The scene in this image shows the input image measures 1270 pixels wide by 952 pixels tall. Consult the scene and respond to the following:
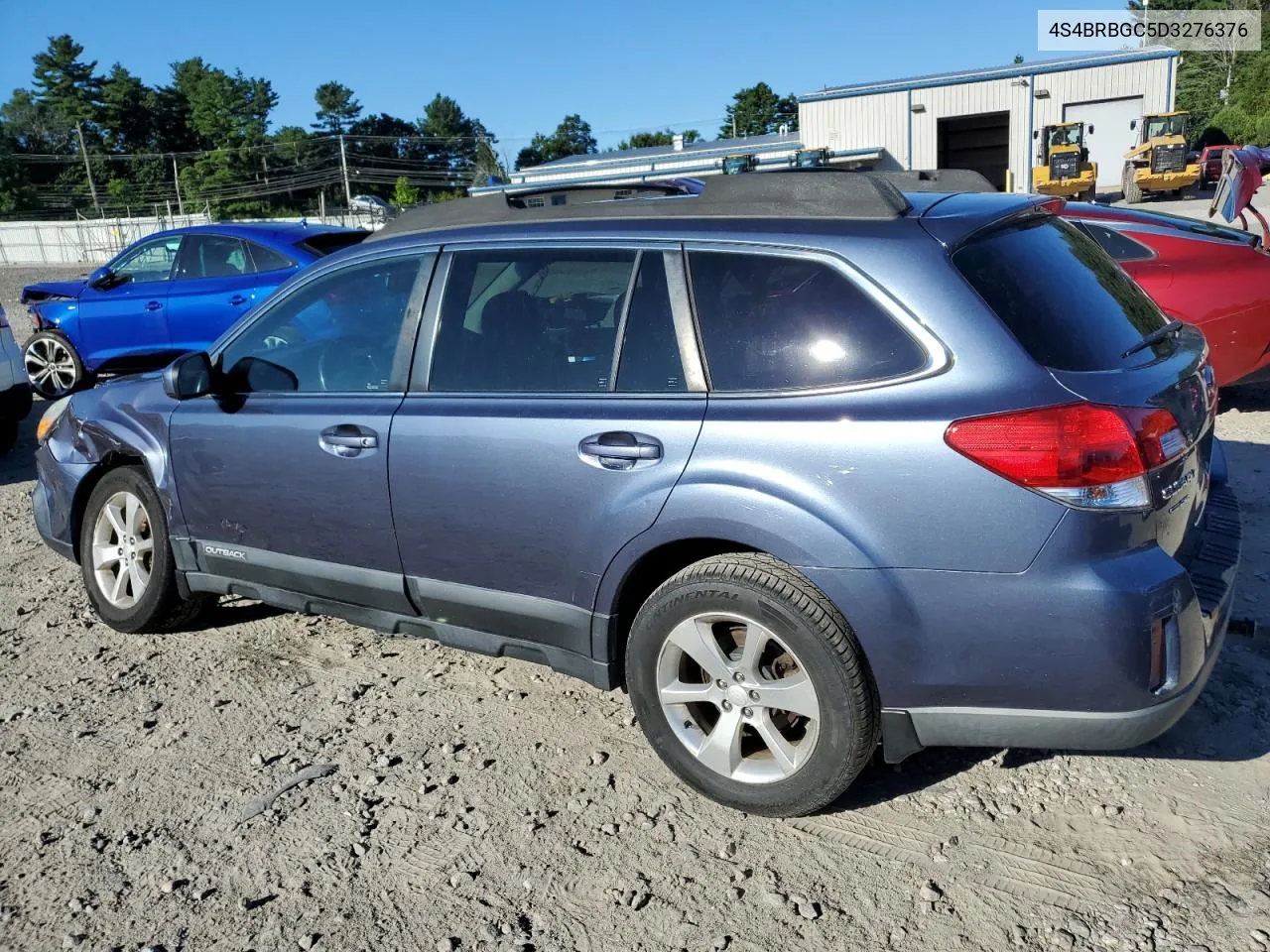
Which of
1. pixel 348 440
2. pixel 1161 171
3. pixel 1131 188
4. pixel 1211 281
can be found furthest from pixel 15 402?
pixel 1161 171

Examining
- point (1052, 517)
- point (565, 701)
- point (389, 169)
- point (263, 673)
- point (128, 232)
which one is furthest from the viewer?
point (389, 169)

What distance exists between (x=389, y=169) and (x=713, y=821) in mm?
101565

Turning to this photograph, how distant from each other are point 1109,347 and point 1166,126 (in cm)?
3912

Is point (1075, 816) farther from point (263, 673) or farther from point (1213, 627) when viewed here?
point (263, 673)

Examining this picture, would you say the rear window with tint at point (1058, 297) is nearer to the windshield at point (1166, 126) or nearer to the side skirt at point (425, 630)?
the side skirt at point (425, 630)

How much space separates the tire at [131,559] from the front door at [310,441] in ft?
0.93

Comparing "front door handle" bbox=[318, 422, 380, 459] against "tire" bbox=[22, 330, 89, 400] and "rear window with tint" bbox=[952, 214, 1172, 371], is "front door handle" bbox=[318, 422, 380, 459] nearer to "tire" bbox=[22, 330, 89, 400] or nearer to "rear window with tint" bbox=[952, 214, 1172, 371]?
"rear window with tint" bbox=[952, 214, 1172, 371]

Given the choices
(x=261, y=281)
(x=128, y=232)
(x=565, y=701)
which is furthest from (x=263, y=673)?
(x=128, y=232)

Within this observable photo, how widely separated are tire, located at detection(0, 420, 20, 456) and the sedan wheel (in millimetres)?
2186

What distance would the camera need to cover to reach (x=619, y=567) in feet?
10.4

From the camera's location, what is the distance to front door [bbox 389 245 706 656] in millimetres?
3117

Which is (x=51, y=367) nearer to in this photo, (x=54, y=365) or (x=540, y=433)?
(x=54, y=365)

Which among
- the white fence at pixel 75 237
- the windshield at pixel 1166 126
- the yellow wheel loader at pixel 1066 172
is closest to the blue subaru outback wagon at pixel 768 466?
the yellow wheel loader at pixel 1066 172

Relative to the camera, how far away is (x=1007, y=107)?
42.7 metres
